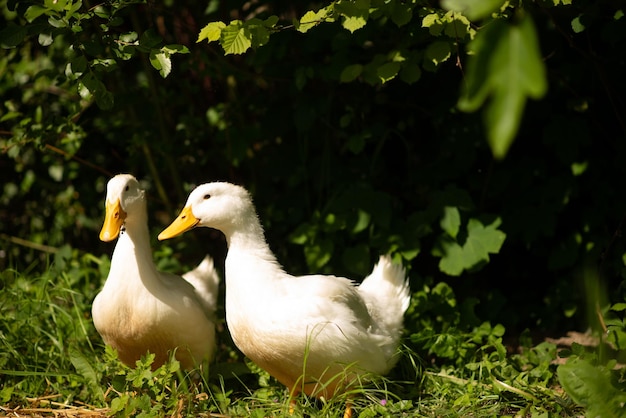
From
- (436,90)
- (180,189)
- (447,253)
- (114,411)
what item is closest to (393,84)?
(436,90)

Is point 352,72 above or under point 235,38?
under

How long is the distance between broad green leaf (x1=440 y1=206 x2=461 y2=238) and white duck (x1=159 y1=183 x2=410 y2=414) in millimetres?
758

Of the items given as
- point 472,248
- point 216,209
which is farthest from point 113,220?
point 472,248

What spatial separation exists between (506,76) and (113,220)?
2581mm

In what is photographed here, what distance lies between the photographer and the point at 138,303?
11.0ft

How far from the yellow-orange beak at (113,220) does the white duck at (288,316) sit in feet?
0.71

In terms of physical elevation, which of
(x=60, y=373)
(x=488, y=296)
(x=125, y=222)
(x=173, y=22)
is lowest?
(x=488, y=296)

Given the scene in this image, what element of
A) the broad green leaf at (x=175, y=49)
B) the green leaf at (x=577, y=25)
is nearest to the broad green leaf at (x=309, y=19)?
the broad green leaf at (x=175, y=49)

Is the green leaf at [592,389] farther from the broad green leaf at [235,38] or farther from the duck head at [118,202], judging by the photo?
the duck head at [118,202]

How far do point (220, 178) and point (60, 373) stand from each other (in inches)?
74.3

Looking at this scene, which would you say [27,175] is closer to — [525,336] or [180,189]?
[180,189]

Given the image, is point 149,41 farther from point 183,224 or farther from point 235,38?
point 183,224

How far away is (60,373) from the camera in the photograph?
11.7 ft

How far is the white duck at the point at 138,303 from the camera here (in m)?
3.37
